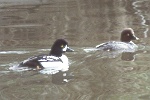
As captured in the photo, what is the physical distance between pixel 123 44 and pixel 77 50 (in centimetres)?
117

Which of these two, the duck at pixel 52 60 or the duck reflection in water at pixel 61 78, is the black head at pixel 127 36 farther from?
the duck reflection in water at pixel 61 78

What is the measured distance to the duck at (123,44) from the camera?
11.8 m

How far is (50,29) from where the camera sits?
15242mm

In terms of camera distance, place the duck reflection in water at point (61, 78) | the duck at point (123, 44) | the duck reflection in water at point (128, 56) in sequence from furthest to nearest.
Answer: the duck at point (123, 44) → the duck reflection in water at point (128, 56) → the duck reflection in water at point (61, 78)

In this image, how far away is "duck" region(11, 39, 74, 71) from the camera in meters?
10.1

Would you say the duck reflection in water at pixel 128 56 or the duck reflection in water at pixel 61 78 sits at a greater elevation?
the duck reflection in water at pixel 61 78

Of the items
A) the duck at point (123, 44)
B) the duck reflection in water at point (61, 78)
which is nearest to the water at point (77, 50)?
the duck reflection in water at point (61, 78)

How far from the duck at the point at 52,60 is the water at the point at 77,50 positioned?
204 mm

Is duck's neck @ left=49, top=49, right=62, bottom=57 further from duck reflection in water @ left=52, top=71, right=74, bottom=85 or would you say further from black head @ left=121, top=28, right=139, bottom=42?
black head @ left=121, top=28, right=139, bottom=42

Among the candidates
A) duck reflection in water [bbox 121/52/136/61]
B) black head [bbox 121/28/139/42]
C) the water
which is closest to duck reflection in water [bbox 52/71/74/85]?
the water

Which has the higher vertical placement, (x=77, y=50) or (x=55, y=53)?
(x=55, y=53)

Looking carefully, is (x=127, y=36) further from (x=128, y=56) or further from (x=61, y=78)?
(x=61, y=78)

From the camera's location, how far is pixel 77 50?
11.7m

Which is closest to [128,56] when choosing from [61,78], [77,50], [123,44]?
[123,44]
